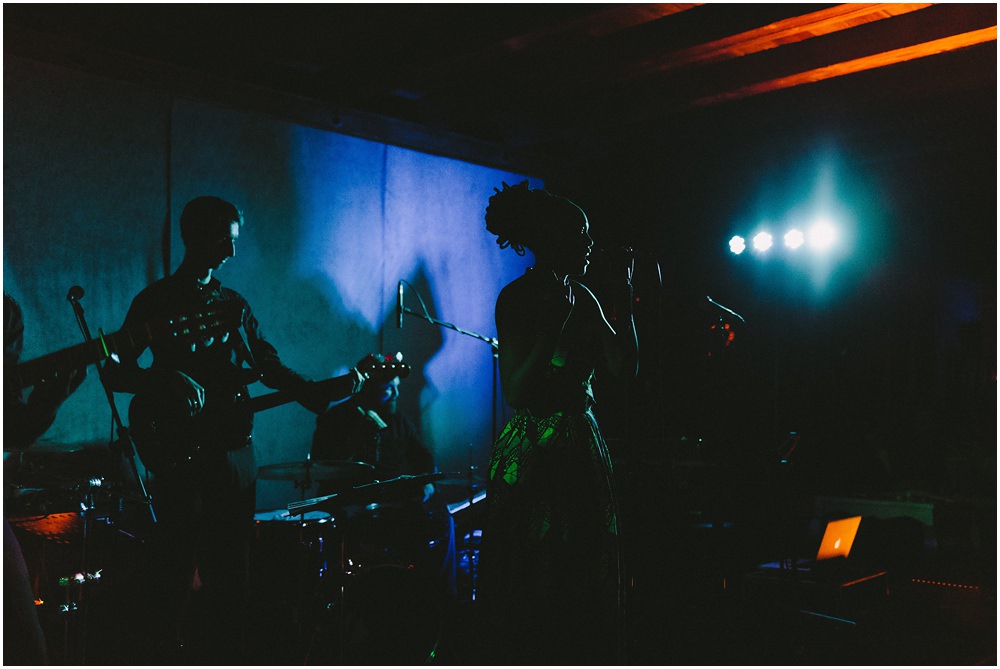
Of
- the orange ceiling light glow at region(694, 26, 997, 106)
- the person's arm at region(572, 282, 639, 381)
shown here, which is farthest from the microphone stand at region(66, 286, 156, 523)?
the orange ceiling light glow at region(694, 26, 997, 106)

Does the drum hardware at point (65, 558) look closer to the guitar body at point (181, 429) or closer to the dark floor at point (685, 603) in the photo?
the dark floor at point (685, 603)

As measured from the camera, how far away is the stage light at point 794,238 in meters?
6.36

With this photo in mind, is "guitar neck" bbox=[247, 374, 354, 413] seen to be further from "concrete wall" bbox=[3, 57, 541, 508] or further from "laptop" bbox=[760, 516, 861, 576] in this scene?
"laptop" bbox=[760, 516, 861, 576]

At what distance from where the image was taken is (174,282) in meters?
3.49

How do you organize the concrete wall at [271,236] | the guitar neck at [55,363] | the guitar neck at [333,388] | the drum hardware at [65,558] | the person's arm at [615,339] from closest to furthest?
1. the person's arm at [615,339]
2. the guitar neck at [55,363]
3. the drum hardware at [65,558]
4. the guitar neck at [333,388]
5. the concrete wall at [271,236]

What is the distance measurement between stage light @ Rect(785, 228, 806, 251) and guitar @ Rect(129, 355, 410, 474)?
14.0ft

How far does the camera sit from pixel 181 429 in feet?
10.8

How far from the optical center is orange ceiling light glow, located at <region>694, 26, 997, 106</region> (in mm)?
4559

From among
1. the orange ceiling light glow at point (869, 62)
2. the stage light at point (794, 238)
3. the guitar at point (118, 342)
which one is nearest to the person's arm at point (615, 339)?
the guitar at point (118, 342)

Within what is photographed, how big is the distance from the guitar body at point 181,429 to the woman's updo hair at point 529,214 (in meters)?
1.44

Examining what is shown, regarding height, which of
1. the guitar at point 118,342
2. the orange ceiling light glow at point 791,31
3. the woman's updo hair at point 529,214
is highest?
the orange ceiling light glow at point 791,31

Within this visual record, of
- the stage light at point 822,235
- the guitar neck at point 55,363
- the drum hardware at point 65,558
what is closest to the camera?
the guitar neck at point 55,363

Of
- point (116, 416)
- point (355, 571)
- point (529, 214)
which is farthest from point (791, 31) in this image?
point (116, 416)

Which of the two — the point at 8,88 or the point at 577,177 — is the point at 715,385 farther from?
the point at 8,88
